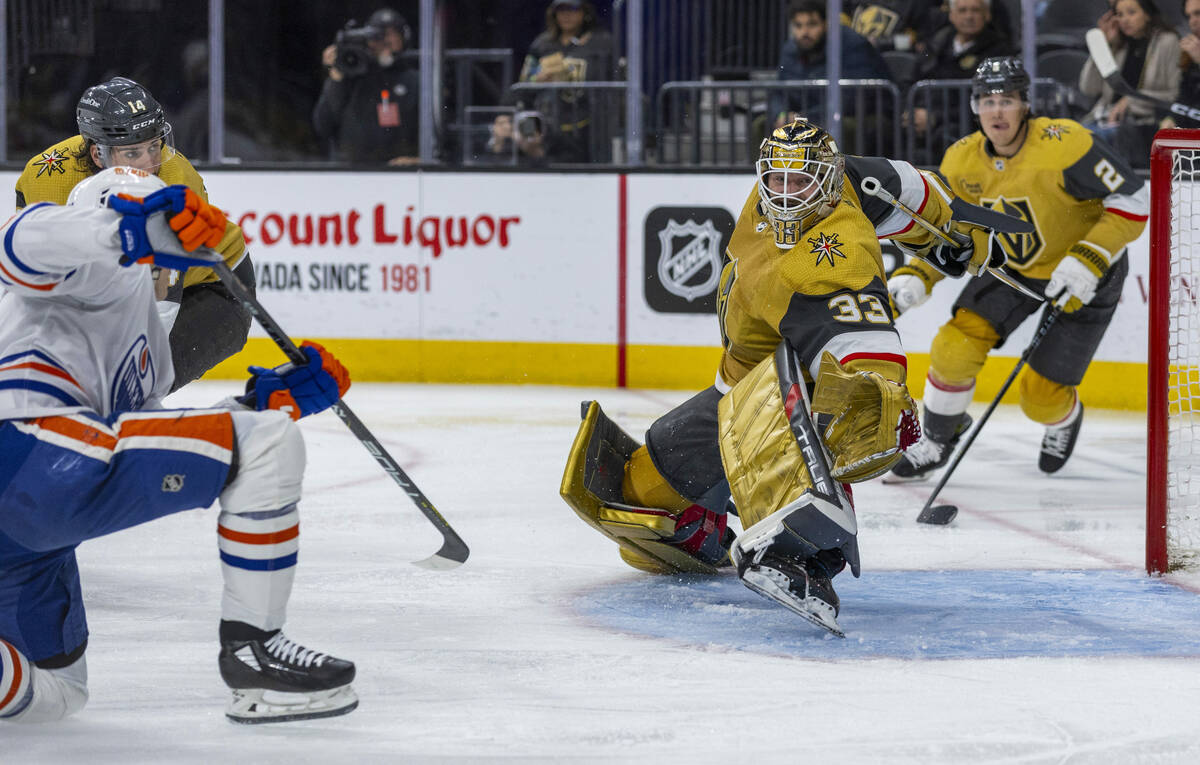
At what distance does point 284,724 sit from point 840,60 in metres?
4.79

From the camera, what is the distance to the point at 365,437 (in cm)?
263

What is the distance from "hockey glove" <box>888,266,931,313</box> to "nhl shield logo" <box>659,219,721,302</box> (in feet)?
6.68

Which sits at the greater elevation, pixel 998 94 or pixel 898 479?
pixel 998 94

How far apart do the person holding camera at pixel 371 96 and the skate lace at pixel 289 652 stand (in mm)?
4680

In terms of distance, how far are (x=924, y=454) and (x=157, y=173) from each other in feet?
7.43

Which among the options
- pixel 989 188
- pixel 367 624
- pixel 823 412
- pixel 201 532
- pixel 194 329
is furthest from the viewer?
pixel 989 188

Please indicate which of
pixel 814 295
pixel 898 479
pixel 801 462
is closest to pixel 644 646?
pixel 801 462

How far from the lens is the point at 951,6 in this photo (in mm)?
6227

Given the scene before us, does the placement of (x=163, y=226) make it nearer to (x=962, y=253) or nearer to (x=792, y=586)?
(x=792, y=586)

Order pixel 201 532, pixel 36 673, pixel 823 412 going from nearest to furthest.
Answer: pixel 36 673, pixel 823 412, pixel 201 532

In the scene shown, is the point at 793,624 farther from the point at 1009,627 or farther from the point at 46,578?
the point at 46,578

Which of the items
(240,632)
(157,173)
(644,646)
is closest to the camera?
(240,632)

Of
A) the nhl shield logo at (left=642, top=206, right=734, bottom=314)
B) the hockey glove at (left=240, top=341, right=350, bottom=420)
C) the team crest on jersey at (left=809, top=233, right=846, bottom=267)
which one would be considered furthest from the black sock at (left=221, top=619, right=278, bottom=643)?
the nhl shield logo at (left=642, top=206, right=734, bottom=314)

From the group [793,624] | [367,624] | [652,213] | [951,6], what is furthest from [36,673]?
[951,6]
